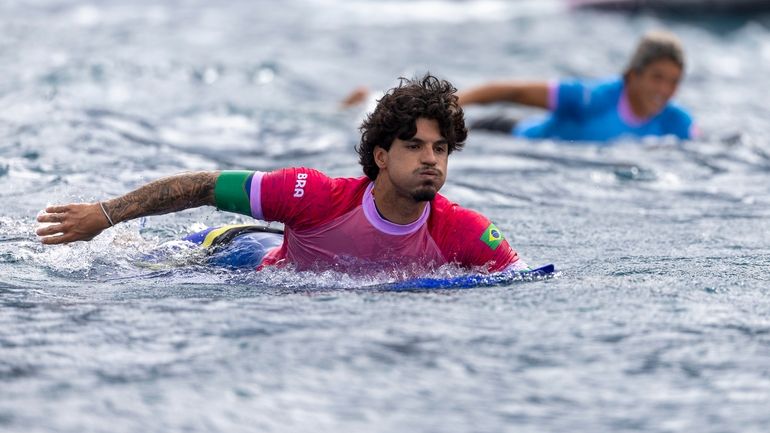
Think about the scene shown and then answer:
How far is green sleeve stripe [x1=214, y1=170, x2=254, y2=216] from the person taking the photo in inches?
231

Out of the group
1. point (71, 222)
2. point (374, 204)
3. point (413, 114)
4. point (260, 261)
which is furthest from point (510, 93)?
point (71, 222)

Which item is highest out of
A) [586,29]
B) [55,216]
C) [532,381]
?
[586,29]

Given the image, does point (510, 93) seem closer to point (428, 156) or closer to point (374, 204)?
point (374, 204)

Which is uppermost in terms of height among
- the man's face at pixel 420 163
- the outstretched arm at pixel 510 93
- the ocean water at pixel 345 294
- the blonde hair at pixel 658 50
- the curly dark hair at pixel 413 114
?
the blonde hair at pixel 658 50

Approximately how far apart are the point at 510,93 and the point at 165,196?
19.1ft

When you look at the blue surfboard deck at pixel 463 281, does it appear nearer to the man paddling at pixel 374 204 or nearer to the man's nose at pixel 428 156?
the man paddling at pixel 374 204

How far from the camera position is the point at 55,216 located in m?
5.84

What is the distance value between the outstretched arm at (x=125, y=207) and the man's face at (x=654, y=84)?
5887 millimetres

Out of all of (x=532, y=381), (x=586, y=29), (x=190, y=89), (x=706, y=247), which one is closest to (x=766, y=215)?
(x=706, y=247)

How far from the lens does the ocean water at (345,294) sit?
4348 millimetres

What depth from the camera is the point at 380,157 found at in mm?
5945

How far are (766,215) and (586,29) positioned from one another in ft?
39.8

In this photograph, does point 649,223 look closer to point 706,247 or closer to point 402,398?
point 706,247

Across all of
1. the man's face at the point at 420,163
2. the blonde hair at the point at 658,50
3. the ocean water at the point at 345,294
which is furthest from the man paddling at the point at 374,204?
the blonde hair at the point at 658,50
